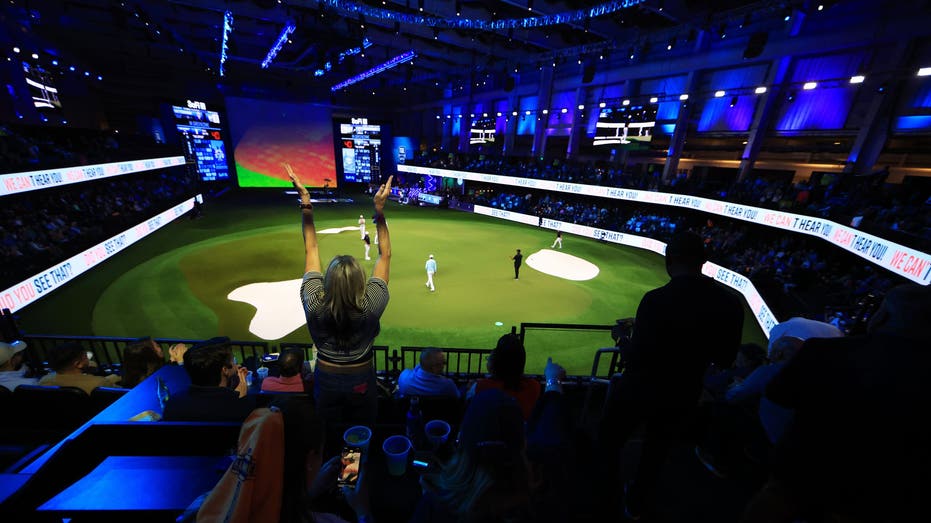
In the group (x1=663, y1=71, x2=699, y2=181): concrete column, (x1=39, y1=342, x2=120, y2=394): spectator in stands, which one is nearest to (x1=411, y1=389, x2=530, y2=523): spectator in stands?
(x1=39, y1=342, x2=120, y2=394): spectator in stands

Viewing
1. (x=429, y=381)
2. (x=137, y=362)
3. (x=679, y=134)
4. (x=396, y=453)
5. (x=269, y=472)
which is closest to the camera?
(x=269, y=472)

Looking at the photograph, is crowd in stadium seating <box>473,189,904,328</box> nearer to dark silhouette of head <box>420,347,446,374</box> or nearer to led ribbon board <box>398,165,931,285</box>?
led ribbon board <box>398,165,931,285</box>

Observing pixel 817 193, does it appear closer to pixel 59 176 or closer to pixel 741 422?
pixel 741 422

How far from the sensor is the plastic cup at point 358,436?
246 cm

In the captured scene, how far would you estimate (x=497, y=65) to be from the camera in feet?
114

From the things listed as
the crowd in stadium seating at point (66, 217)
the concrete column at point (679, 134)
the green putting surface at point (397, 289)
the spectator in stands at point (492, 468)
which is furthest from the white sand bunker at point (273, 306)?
the concrete column at point (679, 134)

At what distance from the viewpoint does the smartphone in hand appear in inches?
85.7

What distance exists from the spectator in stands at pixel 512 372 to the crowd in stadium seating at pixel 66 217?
1516 cm

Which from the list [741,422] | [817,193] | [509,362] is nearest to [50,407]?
[509,362]

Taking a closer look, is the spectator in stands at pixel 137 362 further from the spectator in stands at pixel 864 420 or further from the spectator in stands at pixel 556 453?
the spectator in stands at pixel 864 420

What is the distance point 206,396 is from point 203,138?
42702mm

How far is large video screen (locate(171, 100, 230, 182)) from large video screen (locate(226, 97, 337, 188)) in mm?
1693

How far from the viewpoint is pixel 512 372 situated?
9.48 feet

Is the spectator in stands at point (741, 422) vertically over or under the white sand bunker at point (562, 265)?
over
